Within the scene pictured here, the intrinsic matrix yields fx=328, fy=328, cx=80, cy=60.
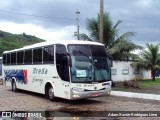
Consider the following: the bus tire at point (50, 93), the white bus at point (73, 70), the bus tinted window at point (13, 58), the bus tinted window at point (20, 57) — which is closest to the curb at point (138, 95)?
the white bus at point (73, 70)

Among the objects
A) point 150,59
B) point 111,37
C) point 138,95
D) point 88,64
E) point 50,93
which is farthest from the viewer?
point 150,59

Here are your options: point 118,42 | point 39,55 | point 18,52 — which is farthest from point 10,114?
point 118,42

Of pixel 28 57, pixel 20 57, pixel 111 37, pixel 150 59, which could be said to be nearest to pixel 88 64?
pixel 28 57

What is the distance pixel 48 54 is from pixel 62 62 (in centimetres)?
184

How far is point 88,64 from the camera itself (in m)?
15.4

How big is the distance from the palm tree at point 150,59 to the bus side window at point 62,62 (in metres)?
19.1

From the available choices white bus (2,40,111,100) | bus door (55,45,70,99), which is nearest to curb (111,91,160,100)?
white bus (2,40,111,100)

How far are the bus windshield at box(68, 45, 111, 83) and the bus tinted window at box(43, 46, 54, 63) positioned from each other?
1.62 meters

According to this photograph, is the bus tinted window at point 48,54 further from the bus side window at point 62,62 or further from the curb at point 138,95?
the curb at point 138,95

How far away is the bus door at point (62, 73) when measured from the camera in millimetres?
15305

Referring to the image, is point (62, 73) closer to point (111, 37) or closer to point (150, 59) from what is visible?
point (111, 37)

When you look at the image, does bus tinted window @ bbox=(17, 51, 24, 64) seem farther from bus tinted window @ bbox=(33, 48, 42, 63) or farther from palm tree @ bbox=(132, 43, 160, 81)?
palm tree @ bbox=(132, 43, 160, 81)

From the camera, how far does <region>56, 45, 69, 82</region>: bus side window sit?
15.4 m

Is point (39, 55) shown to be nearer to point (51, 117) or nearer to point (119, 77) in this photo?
point (51, 117)
